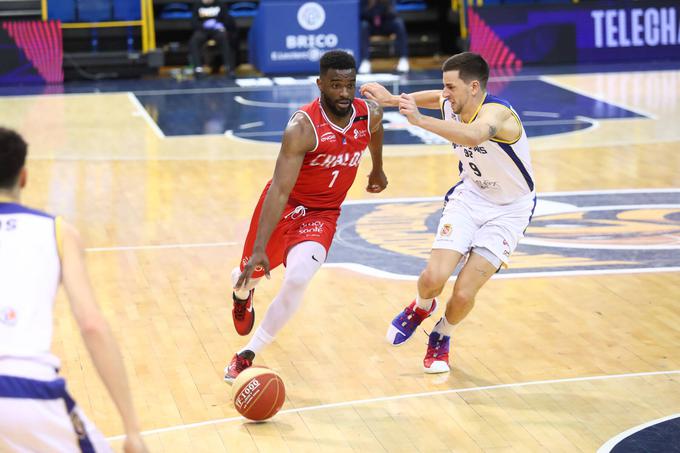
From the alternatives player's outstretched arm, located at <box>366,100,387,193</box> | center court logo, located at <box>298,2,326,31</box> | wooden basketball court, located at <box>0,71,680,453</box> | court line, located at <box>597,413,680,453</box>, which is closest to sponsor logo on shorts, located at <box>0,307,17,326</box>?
wooden basketball court, located at <box>0,71,680,453</box>

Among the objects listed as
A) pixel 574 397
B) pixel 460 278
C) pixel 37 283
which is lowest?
pixel 574 397

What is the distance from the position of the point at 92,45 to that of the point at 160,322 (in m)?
15.0

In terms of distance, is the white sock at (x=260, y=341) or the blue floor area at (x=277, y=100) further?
the blue floor area at (x=277, y=100)

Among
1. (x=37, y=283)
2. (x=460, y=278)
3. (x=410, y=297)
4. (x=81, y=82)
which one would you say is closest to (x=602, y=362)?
(x=460, y=278)

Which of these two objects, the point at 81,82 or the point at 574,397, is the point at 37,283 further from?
the point at 81,82

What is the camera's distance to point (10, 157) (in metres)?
3.66

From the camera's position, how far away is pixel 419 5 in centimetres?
2462

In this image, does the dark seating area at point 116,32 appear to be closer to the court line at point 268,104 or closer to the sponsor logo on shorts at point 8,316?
the court line at point 268,104

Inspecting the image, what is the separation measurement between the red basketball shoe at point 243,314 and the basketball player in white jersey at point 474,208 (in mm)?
897

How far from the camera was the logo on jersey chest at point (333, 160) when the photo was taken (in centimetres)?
664

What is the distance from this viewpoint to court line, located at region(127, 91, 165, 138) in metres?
16.0

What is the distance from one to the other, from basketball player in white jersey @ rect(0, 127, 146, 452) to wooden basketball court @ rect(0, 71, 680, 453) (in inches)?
88.6

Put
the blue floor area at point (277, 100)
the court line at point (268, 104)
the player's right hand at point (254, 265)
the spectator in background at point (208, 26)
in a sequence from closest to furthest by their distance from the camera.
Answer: the player's right hand at point (254, 265), the blue floor area at point (277, 100), the court line at point (268, 104), the spectator in background at point (208, 26)

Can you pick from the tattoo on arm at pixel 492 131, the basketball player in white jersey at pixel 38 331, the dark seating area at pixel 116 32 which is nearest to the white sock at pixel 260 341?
the tattoo on arm at pixel 492 131
